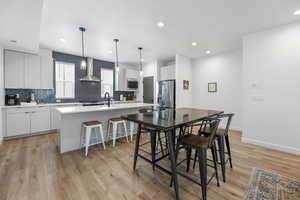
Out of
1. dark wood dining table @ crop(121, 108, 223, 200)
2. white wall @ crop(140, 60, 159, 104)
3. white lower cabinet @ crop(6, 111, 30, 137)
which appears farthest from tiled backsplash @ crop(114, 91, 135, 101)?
dark wood dining table @ crop(121, 108, 223, 200)

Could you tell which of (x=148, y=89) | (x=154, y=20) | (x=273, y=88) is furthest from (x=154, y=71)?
(x=273, y=88)

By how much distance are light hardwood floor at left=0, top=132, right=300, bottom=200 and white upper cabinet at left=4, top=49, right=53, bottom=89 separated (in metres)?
1.90

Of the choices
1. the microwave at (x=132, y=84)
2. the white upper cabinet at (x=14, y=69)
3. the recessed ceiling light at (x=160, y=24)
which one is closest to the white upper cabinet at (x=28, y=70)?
the white upper cabinet at (x=14, y=69)

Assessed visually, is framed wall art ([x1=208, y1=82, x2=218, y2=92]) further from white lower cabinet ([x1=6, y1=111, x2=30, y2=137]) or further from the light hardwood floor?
white lower cabinet ([x1=6, y1=111, x2=30, y2=137])

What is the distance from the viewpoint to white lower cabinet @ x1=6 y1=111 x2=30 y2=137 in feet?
11.7

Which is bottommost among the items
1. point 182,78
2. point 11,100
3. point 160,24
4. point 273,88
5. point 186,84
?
point 11,100

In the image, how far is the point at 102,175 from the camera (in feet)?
6.75

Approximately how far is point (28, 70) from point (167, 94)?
4714 millimetres

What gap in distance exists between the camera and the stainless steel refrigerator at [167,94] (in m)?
5.18

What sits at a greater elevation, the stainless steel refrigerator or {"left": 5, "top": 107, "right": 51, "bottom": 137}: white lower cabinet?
the stainless steel refrigerator

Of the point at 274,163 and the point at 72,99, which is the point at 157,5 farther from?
the point at 72,99

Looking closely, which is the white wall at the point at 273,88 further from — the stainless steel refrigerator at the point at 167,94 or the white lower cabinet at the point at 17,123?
the white lower cabinet at the point at 17,123

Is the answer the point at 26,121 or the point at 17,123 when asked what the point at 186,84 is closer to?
the point at 26,121

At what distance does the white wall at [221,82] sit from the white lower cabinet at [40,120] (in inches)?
216
